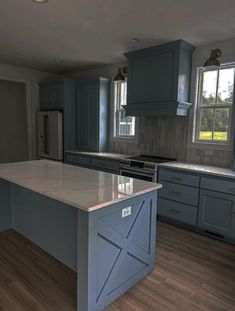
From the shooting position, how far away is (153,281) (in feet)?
6.87

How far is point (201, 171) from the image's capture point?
2943 mm

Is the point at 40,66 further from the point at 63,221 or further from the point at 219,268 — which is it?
the point at 219,268

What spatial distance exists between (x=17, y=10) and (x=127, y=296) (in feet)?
9.81

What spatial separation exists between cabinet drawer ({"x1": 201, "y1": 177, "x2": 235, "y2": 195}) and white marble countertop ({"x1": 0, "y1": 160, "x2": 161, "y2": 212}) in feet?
3.85

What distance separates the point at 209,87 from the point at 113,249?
279 centimetres

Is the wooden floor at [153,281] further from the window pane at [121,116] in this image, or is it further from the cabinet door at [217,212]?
the window pane at [121,116]

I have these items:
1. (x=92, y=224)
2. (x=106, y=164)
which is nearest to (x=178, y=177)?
(x=106, y=164)

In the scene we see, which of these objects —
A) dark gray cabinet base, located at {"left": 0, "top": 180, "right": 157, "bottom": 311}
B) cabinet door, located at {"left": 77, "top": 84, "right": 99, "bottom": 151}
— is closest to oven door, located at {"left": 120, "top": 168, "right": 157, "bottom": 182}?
cabinet door, located at {"left": 77, "top": 84, "right": 99, "bottom": 151}

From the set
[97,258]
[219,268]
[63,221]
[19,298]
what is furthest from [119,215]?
[219,268]

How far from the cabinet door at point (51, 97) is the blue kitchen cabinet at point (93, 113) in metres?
0.40

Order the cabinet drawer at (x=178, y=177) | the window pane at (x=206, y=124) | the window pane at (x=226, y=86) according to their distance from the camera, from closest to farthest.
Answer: the cabinet drawer at (x=178, y=177) → the window pane at (x=226, y=86) → the window pane at (x=206, y=124)

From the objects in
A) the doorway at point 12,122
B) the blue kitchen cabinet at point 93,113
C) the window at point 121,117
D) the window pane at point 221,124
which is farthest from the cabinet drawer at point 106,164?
the doorway at point 12,122

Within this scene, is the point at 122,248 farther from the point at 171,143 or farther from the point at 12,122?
the point at 12,122

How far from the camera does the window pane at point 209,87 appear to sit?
11.1 feet
